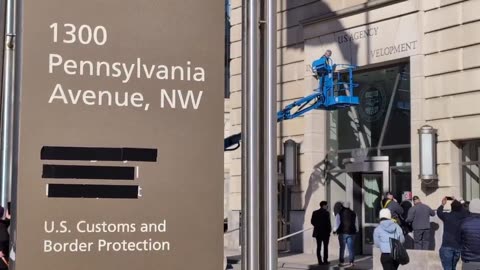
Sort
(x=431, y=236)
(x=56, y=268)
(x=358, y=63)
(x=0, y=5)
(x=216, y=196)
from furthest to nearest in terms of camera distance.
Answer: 1. (x=358, y=63)
2. (x=431, y=236)
3. (x=0, y=5)
4. (x=216, y=196)
5. (x=56, y=268)

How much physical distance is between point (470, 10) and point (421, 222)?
5298mm

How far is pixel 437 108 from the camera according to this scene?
18125mm

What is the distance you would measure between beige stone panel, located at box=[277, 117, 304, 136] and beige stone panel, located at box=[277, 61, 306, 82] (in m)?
1.36

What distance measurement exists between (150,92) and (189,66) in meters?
0.23

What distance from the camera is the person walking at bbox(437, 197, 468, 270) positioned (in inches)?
464

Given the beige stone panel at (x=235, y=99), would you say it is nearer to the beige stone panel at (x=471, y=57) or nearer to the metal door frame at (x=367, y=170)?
the metal door frame at (x=367, y=170)

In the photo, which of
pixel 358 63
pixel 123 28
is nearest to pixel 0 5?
pixel 123 28

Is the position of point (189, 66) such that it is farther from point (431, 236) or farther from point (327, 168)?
point (327, 168)

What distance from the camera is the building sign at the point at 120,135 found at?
3158mm

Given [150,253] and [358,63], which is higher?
[358,63]

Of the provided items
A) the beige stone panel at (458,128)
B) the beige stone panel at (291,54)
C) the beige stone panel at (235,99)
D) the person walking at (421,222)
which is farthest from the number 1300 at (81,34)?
the beige stone panel at (235,99)

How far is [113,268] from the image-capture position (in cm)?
326

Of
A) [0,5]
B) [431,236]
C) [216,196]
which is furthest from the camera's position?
[431,236]

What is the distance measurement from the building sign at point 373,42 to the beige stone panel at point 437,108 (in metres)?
1.39
